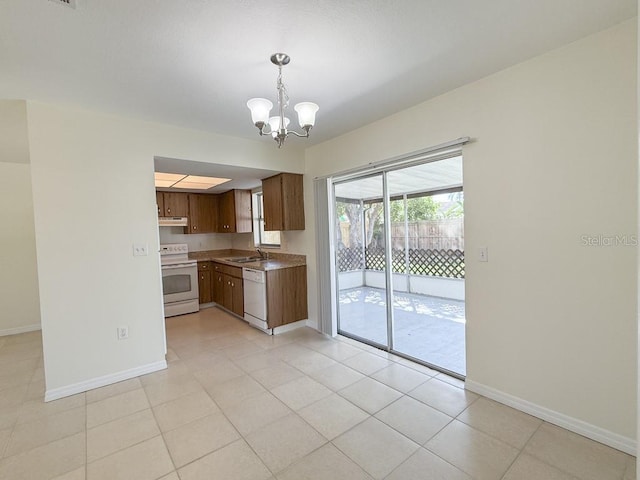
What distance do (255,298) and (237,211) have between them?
209cm

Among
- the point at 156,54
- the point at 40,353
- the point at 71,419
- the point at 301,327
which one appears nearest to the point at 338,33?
the point at 156,54

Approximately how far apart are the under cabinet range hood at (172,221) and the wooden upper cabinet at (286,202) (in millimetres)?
1969

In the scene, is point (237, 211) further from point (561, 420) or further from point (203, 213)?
point (561, 420)

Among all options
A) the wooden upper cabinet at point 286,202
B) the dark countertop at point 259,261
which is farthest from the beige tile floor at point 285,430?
the wooden upper cabinet at point 286,202

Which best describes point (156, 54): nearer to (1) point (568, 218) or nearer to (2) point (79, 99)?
(2) point (79, 99)

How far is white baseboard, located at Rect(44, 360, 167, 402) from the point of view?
253 cm

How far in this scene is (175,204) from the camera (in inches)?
215

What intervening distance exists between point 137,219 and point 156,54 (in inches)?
64.4

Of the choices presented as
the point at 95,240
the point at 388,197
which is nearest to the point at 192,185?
the point at 95,240

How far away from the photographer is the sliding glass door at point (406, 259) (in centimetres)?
325

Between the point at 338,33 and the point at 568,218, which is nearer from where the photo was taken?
the point at 338,33

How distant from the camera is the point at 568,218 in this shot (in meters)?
1.94

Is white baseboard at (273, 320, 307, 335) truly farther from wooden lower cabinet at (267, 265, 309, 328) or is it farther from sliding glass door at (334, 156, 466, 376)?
sliding glass door at (334, 156, 466, 376)

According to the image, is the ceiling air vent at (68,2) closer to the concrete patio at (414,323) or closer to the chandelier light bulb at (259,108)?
the chandelier light bulb at (259,108)
